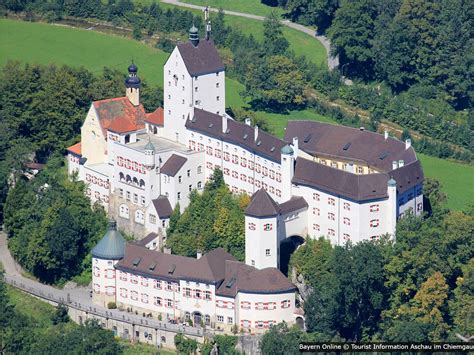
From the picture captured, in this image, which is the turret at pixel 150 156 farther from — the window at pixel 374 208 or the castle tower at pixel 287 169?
the window at pixel 374 208

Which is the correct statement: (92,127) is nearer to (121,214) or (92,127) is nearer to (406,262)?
(121,214)

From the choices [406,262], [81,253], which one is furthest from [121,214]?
[406,262]

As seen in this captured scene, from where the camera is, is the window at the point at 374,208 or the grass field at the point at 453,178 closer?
the window at the point at 374,208

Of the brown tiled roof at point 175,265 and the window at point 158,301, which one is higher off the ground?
the brown tiled roof at point 175,265

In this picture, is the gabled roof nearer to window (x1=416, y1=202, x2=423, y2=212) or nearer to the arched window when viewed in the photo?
window (x1=416, y1=202, x2=423, y2=212)

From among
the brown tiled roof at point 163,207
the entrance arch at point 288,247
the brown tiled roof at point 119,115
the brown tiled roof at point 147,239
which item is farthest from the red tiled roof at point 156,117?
the entrance arch at point 288,247

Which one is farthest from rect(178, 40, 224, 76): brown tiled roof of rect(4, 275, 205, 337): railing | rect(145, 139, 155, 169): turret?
rect(4, 275, 205, 337): railing
